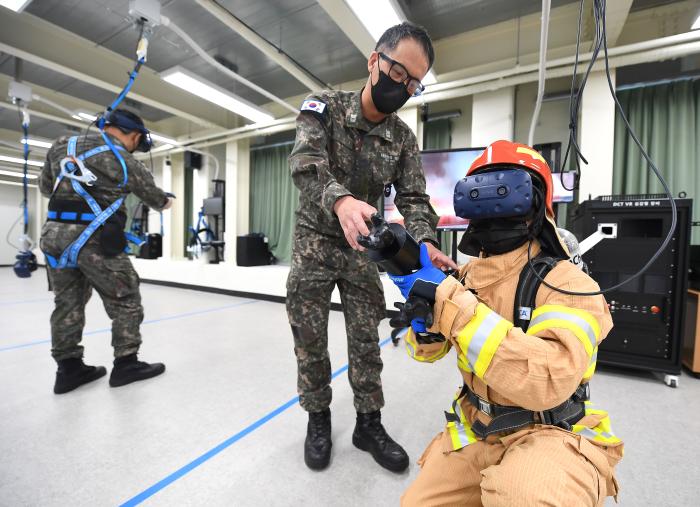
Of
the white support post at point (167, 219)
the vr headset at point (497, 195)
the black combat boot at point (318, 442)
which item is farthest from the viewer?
the white support post at point (167, 219)

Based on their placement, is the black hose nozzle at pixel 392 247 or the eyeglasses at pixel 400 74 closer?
the black hose nozzle at pixel 392 247

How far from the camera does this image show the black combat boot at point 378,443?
101cm

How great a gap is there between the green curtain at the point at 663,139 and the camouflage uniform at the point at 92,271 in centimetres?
411

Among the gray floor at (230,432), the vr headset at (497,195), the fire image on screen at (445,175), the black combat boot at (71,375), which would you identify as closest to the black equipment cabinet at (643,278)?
the gray floor at (230,432)

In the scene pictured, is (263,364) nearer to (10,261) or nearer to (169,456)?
(169,456)

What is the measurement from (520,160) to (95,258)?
179 cm

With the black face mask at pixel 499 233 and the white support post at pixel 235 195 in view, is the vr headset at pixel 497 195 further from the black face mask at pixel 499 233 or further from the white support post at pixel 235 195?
the white support post at pixel 235 195

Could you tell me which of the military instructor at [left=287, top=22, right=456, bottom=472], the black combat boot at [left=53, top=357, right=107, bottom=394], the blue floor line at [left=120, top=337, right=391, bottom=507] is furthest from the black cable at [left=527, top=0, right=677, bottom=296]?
the black combat boot at [left=53, top=357, right=107, bottom=394]

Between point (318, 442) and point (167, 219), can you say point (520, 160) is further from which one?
point (167, 219)

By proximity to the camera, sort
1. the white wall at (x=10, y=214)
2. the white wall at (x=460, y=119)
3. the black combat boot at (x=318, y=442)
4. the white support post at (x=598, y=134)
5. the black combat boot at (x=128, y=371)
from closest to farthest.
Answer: the black combat boot at (x=318, y=442), the black combat boot at (x=128, y=371), the white support post at (x=598, y=134), the white wall at (x=460, y=119), the white wall at (x=10, y=214)

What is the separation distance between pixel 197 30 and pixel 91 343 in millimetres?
3205

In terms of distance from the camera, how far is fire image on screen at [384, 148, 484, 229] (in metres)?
2.53

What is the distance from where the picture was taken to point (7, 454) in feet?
3.53

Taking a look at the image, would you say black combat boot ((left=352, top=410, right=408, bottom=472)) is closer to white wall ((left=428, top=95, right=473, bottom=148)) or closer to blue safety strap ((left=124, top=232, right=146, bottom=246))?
blue safety strap ((left=124, top=232, right=146, bottom=246))
